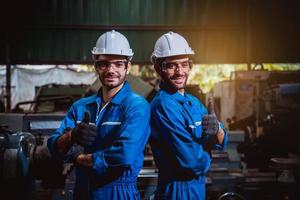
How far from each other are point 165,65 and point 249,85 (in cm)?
605

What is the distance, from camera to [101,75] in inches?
102

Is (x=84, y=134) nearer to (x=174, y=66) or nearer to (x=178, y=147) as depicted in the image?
(x=178, y=147)

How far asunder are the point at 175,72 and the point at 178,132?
42cm

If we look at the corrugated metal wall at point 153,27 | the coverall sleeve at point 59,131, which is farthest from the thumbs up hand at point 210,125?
the corrugated metal wall at point 153,27

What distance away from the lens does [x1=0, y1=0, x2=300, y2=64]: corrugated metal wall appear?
31.6 feet

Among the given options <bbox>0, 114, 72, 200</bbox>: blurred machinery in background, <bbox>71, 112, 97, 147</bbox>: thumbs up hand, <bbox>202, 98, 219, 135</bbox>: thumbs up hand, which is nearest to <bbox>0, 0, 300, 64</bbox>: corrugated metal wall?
<bbox>0, 114, 72, 200</bbox>: blurred machinery in background

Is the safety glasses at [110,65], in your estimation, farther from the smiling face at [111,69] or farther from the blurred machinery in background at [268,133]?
the blurred machinery in background at [268,133]

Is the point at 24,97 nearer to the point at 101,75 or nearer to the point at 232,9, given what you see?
the point at 232,9

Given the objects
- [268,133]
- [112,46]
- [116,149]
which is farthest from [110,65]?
[268,133]

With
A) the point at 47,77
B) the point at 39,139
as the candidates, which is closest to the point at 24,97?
the point at 47,77

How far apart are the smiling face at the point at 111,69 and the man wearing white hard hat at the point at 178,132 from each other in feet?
1.09

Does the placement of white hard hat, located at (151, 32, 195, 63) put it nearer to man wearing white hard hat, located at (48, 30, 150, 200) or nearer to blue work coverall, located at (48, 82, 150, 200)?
man wearing white hard hat, located at (48, 30, 150, 200)

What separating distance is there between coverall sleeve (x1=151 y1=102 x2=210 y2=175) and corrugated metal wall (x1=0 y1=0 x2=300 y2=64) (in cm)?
703

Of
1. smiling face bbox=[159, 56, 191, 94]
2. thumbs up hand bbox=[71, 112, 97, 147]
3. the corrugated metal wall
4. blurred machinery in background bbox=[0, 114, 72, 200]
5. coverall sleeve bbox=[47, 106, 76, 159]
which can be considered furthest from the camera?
the corrugated metal wall
